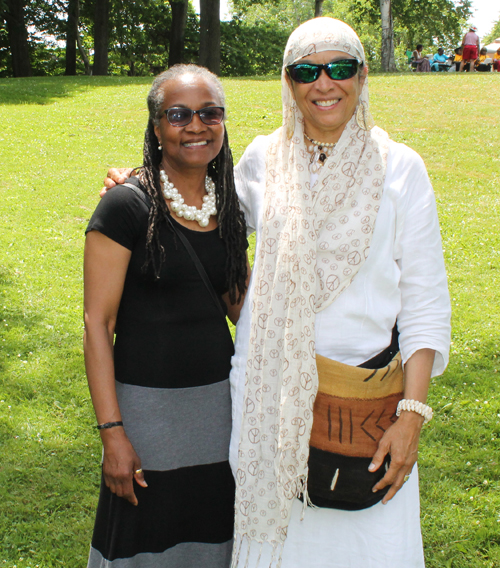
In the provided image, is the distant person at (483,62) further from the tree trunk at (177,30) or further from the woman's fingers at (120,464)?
the woman's fingers at (120,464)

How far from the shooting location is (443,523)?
3607mm

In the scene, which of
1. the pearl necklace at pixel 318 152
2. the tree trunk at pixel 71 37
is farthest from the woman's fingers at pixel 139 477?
the tree trunk at pixel 71 37

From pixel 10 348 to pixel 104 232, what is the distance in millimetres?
3669

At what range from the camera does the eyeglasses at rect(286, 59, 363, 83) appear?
222 cm

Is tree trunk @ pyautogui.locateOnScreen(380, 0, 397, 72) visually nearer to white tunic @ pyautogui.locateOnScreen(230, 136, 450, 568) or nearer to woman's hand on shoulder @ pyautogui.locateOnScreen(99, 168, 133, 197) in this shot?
woman's hand on shoulder @ pyautogui.locateOnScreen(99, 168, 133, 197)

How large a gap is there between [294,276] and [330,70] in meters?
0.76

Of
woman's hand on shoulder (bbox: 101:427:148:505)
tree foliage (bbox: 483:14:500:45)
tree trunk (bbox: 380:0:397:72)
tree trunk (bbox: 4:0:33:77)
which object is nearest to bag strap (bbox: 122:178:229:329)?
woman's hand on shoulder (bbox: 101:427:148:505)

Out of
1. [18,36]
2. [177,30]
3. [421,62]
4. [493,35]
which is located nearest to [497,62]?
[421,62]

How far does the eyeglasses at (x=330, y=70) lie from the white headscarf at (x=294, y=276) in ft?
0.13

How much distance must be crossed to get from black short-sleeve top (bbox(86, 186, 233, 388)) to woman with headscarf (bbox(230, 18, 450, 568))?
0.66 feet

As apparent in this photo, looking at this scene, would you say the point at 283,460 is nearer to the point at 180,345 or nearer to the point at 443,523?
the point at 180,345

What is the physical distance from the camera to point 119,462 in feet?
7.54

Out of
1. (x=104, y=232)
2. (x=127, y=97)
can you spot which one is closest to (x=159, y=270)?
(x=104, y=232)

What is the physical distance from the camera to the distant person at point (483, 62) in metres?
28.0
